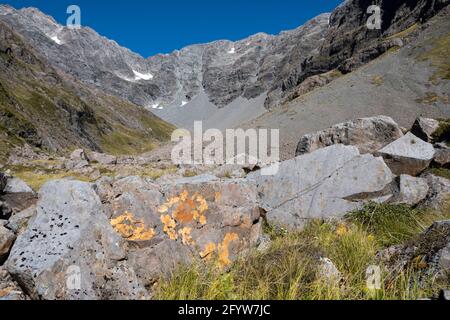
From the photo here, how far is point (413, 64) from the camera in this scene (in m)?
59.8

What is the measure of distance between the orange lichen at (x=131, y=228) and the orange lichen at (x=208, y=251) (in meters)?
0.90

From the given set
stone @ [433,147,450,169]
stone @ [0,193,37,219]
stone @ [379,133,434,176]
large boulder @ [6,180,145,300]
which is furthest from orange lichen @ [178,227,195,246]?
stone @ [0,193,37,219]

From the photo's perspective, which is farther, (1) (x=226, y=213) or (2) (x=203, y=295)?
(1) (x=226, y=213)

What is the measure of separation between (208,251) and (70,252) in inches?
86.5

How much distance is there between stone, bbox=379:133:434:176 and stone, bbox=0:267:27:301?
10079 mm

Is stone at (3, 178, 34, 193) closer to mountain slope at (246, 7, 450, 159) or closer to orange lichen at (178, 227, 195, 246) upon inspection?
orange lichen at (178, 227, 195, 246)

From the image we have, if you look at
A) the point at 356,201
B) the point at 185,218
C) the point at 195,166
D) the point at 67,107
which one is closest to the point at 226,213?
the point at 185,218

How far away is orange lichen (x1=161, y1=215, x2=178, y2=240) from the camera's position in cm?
570

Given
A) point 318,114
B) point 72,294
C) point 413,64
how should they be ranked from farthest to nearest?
point 413,64 < point 318,114 < point 72,294

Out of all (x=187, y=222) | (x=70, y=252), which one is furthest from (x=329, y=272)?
(x=70, y=252)

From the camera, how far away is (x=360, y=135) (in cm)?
1669

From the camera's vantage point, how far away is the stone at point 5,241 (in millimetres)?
5352
